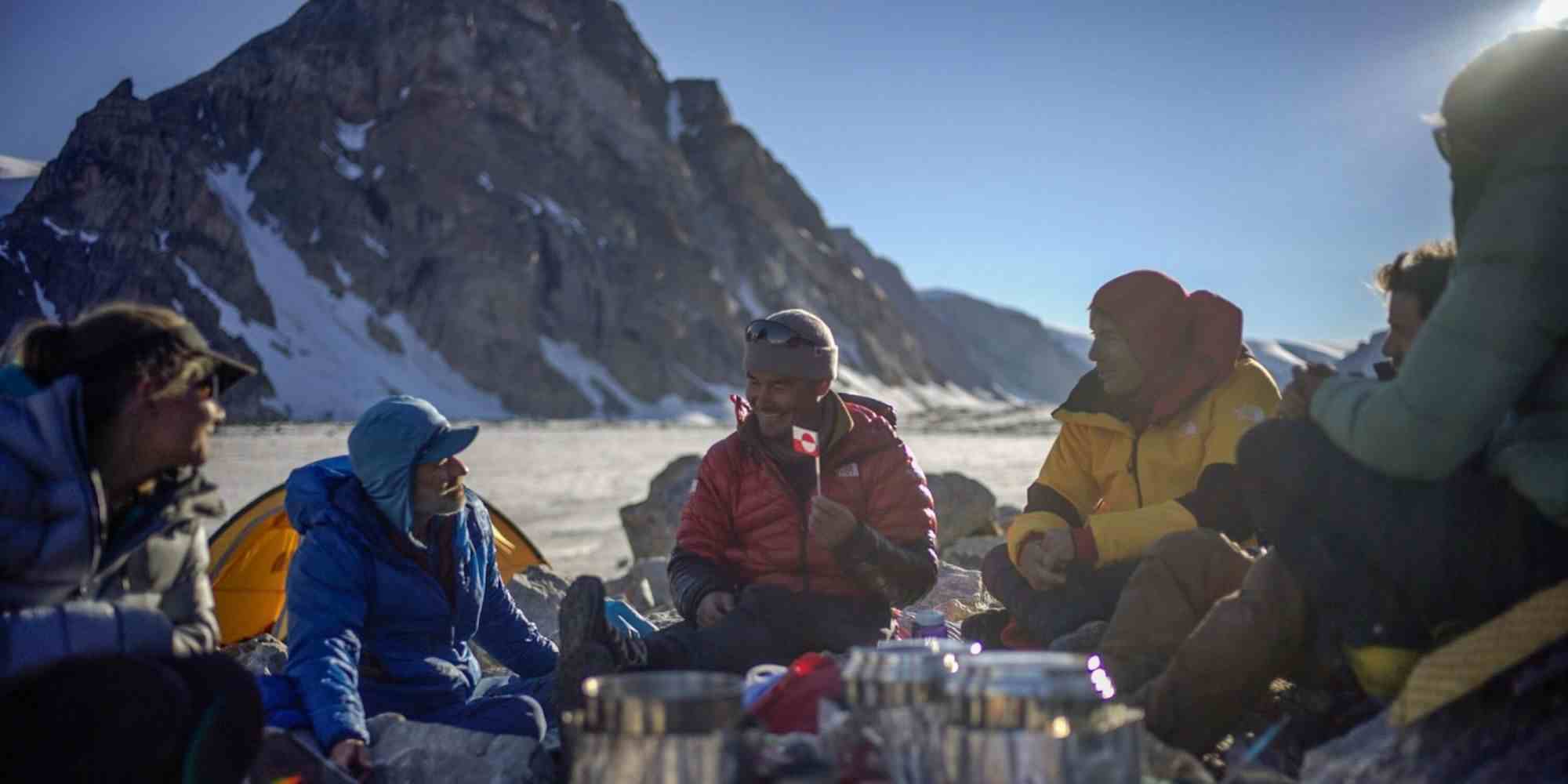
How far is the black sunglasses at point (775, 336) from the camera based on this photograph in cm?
379

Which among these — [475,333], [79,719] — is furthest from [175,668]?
[475,333]

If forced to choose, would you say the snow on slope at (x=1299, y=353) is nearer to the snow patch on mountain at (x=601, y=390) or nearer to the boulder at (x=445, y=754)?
the boulder at (x=445, y=754)

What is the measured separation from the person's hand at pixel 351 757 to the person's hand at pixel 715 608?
45.9 inches

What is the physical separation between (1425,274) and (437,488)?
102 inches

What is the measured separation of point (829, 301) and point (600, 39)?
2367cm

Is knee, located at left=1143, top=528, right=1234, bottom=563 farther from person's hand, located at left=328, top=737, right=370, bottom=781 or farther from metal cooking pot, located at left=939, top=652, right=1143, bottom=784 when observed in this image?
person's hand, located at left=328, top=737, right=370, bottom=781

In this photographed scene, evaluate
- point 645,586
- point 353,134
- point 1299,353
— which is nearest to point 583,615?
point 645,586

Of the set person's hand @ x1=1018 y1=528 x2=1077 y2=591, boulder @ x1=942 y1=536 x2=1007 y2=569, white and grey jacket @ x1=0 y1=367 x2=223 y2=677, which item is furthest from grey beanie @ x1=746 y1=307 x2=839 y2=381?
boulder @ x1=942 y1=536 x2=1007 y2=569

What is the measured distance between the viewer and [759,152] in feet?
285

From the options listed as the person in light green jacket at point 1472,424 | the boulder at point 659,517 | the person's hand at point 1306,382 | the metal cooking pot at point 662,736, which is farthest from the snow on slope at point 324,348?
the person in light green jacket at point 1472,424

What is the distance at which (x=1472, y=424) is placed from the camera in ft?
6.97

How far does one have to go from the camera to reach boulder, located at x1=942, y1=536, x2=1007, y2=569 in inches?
315

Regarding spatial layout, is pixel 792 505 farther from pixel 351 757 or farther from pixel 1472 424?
pixel 1472 424

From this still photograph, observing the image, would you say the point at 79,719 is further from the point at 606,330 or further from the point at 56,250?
the point at 606,330
